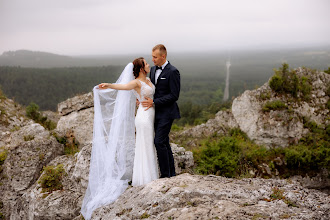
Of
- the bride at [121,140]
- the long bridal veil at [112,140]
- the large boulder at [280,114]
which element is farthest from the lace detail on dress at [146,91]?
the large boulder at [280,114]

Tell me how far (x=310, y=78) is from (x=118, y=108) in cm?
1194

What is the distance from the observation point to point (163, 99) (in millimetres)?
5305

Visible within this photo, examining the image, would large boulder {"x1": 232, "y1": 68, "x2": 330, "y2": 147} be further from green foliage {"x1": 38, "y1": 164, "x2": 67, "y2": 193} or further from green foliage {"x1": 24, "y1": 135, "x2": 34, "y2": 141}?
green foliage {"x1": 24, "y1": 135, "x2": 34, "y2": 141}

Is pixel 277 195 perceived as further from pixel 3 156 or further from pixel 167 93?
pixel 3 156

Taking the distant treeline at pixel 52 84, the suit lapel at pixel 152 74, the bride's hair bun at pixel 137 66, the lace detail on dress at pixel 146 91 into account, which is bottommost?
the distant treeline at pixel 52 84

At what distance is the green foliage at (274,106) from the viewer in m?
12.0

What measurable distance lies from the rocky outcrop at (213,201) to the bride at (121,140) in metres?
0.38

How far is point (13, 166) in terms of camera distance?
8.00 metres

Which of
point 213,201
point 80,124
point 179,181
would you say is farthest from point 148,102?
point 80,124

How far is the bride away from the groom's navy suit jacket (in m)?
0.17

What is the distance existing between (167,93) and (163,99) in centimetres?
24

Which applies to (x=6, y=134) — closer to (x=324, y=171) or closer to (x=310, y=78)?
(x=324, y=171)

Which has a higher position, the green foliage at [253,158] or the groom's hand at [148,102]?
the groom's hand at [148,102]

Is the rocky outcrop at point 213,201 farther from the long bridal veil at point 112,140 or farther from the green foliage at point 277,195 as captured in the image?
the long bridal veil at point 112,140
